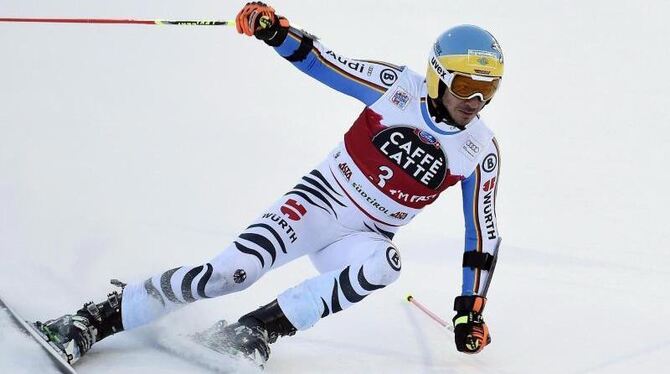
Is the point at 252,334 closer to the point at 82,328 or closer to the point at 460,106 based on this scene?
the point at 82,328

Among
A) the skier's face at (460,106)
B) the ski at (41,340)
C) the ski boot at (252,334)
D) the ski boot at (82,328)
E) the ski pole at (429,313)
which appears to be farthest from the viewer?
the ski pole at (429,313)

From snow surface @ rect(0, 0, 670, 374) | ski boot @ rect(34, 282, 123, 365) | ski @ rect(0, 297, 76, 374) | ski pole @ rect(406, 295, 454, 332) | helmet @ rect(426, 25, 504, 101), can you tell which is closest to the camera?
ski @ rect(0, 297, 76, 374)

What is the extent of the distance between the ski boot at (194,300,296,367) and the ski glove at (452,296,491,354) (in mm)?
745

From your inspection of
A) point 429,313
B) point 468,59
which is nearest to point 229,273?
point 468,59

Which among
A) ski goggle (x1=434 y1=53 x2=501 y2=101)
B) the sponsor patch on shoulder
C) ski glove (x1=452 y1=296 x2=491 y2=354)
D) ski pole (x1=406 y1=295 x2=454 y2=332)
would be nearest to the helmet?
ski goggle (x1=434 y1=53 x2=501 y2=101)

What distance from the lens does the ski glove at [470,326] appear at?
14.2ft

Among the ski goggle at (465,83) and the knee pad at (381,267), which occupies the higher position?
the ski goggle at (465,83)

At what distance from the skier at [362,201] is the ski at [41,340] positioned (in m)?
0.35

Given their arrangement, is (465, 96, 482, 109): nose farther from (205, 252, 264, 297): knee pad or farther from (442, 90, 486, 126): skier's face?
(205, 252, 264, 297): knee pad

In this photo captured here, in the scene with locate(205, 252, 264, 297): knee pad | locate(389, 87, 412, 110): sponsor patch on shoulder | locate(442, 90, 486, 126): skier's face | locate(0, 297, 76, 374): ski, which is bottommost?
locate(0, 297, 76, 374): ski

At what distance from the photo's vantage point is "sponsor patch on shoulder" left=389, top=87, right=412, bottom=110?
175 inches

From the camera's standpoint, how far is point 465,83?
4.24 meters

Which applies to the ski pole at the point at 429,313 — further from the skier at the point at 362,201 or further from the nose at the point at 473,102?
the nose at the point at 473,102

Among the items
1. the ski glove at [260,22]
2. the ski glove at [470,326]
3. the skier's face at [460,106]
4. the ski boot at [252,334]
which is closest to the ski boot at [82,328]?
the ski boot at [252,334]
